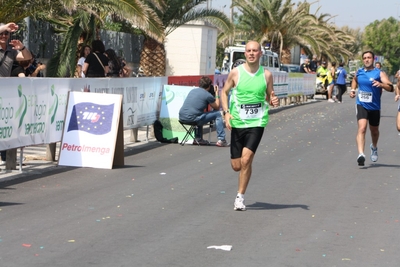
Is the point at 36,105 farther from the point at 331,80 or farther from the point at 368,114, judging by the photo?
the point at 331,80

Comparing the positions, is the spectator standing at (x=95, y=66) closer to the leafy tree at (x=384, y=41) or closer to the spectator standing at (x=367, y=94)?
the spectator standing at (x=367, y=94)

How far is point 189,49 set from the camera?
40.5 metres

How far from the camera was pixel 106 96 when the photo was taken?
44.4 feet

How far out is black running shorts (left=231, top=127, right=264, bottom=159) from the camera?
9641 mm

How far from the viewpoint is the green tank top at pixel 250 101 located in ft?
31.7

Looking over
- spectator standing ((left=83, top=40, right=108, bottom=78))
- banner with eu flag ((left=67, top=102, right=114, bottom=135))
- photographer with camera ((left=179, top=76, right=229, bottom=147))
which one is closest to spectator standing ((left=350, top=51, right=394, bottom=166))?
photographer with camera ((left=179, top=76, right=229, bottom=147))

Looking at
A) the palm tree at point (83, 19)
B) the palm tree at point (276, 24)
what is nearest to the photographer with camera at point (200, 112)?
the palm tree at point (83, 19)

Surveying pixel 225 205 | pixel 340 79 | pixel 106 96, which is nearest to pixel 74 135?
pixel 106 96

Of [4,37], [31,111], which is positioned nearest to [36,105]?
[31,111]

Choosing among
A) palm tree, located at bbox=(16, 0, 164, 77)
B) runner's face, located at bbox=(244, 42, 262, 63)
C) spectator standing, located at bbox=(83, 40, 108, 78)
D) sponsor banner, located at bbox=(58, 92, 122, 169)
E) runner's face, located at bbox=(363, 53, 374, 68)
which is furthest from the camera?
palm tree, located at bbox=(16, 0, 164, 77)

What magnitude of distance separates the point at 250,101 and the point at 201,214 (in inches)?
55.9

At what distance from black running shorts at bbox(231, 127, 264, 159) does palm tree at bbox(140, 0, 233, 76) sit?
18.5m

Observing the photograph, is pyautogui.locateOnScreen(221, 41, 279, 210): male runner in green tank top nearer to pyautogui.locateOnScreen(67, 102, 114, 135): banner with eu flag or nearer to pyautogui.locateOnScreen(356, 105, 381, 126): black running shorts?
pyautogui.locateOnScreen(67, 102, 114, 135): banner with eu flag

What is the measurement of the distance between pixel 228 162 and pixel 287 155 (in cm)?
170
